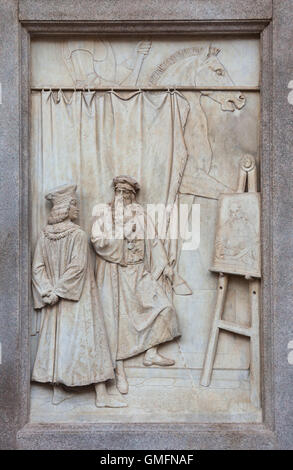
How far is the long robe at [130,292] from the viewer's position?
532 cm

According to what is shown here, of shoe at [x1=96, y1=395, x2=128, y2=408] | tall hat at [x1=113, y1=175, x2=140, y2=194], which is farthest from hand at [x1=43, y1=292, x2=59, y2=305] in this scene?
tall hat at [x1=113, y1=175, x2=140, y2=194]

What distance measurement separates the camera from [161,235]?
5410mm

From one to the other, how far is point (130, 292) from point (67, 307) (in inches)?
21.2

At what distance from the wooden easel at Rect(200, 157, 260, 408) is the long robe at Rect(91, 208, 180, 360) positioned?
1.10ft

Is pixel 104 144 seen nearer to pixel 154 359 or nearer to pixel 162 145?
pixel 162 145

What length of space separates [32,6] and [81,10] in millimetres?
397

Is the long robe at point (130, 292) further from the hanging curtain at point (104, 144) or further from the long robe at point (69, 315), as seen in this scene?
the hanging curtain at point (104, 144)

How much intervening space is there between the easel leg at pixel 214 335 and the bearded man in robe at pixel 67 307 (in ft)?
2.58

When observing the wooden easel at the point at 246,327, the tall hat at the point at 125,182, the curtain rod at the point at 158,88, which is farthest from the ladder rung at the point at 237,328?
the curtain rod at the point at 158,88

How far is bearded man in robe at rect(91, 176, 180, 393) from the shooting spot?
209 inches

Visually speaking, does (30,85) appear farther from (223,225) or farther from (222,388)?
(222,388)

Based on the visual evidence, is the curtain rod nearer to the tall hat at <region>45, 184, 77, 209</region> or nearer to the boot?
the tall hat at <region>45, 184, 77, 209</region>

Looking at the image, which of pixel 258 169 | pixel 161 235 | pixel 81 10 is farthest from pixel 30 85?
pixel 258 169

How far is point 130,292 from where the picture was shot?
5.37 metres
